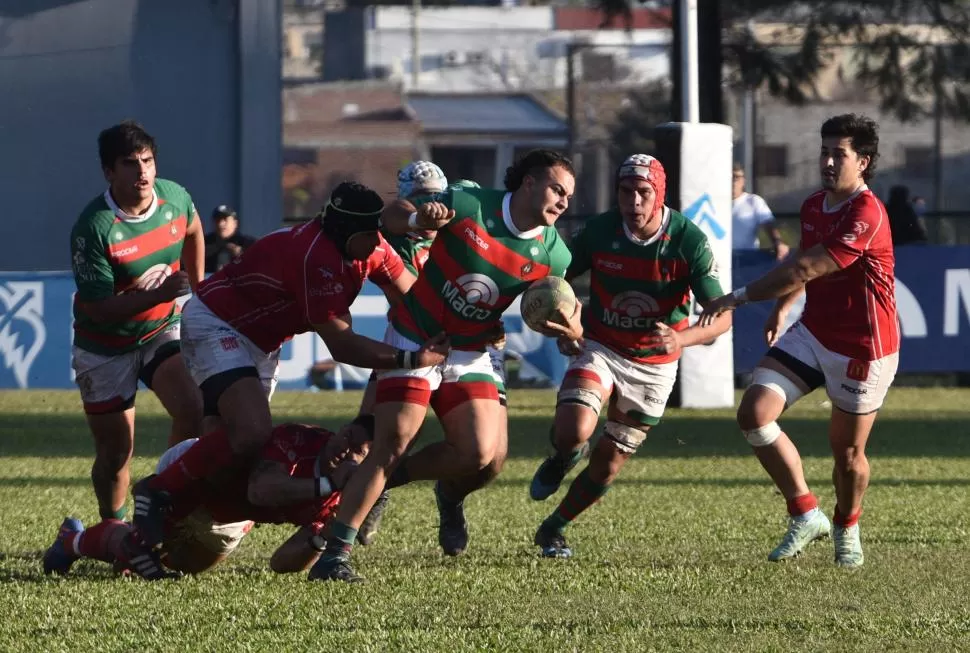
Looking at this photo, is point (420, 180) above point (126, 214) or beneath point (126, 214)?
above

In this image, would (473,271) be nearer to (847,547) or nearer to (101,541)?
(101,541)

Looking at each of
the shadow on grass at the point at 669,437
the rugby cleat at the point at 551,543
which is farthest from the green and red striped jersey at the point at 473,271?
the shadow on grass at the point at 669,437

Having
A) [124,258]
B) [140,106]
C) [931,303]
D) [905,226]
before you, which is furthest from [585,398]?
[140,106]

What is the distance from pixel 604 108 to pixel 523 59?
10.9 meters

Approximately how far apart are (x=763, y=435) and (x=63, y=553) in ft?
9.96

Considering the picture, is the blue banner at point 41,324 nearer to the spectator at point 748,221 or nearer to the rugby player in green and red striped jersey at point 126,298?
the spectator at point 748,221

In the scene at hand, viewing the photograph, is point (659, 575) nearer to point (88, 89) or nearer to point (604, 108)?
point (88, 89)

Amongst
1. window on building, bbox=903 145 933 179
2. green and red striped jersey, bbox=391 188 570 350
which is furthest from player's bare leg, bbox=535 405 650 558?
window on building, bbox=903 145 933 179

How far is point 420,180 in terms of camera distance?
8.19 m

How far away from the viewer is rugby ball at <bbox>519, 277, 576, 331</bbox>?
22.5ft

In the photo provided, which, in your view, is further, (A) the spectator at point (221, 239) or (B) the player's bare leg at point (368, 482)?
(A) the spectator at point (221, 239)

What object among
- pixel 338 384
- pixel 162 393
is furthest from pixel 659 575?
pixel 338 384

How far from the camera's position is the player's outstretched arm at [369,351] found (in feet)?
22.2

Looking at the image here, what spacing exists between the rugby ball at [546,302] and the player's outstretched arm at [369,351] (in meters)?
0.38
